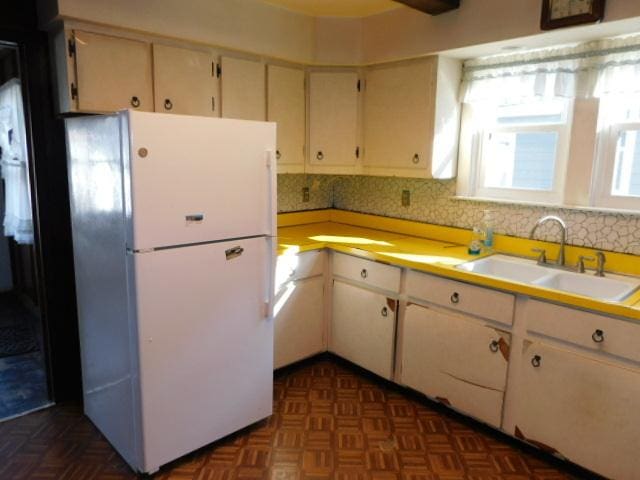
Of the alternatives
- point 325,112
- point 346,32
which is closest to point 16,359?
point 325,112

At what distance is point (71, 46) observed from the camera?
2.09m

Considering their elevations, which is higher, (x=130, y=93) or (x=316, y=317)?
(x=130, y=93)

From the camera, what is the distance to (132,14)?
2.20m

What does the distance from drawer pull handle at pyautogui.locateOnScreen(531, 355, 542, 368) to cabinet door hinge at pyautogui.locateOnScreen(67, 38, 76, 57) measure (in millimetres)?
2499

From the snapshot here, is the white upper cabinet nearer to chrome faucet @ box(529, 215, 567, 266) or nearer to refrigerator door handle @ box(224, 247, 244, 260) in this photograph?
chrome faucet @ box(529, 215, 567, 266)

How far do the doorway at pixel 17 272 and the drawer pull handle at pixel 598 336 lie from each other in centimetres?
269

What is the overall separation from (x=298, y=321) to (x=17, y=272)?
289cm

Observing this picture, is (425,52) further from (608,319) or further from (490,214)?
(608,319)

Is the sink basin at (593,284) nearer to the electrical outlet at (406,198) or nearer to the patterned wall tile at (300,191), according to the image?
the electrical outlet at (406,198)

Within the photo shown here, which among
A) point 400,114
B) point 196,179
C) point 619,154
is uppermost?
point 400,114

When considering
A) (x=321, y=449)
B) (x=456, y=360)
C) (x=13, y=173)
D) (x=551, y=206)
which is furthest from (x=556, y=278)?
(x=13, y=173)

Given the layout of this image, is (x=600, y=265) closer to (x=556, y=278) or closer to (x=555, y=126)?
(x=556, y=278)

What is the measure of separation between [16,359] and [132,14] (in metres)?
2.40

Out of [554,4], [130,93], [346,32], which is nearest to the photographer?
[554,4]
